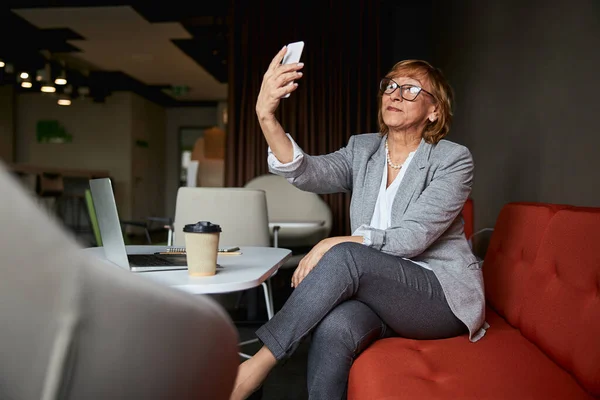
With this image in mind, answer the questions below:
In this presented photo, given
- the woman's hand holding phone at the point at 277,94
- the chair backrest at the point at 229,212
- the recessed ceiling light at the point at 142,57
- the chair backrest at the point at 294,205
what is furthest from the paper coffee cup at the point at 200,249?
the recessed ceiling light at the point at 142,57

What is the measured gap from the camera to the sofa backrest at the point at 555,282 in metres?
1.32

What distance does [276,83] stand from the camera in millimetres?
1600

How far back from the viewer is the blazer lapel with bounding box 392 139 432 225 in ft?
5.92

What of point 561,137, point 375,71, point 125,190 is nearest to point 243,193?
point 561,137

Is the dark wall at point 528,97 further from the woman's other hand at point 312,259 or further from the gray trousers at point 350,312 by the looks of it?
the woman's other hand at point 312,259

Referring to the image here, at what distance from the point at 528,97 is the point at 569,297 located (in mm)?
1478

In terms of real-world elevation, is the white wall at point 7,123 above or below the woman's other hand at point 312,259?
above

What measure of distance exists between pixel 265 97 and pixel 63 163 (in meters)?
11.3

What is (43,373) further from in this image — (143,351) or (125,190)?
(125,190)

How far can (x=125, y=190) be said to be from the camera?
11688 millimetres

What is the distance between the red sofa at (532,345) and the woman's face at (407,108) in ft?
1.60

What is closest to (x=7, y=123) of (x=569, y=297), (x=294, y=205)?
(x=294, y=205)

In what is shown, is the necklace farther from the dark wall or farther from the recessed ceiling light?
the recessed ceiling light

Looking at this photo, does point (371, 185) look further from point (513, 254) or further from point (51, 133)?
point (51, 133)
